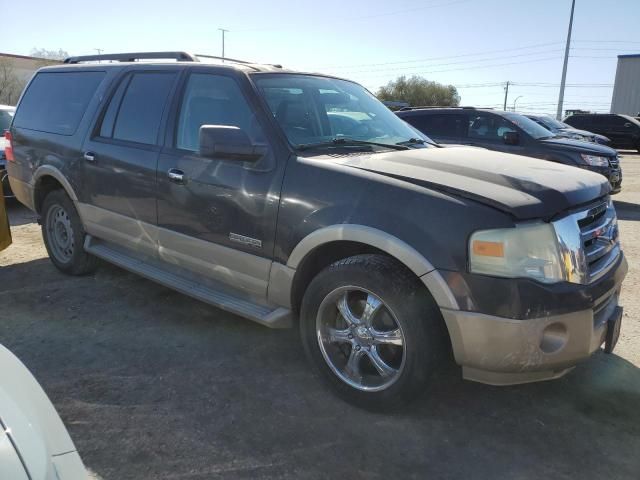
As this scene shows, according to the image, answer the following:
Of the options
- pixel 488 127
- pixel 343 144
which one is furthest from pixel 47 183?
pixel 488 127

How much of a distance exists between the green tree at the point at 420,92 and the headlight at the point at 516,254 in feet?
206

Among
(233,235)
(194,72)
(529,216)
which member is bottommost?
(233,235)

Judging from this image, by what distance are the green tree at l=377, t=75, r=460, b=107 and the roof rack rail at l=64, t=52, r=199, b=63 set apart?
6016 centimetres

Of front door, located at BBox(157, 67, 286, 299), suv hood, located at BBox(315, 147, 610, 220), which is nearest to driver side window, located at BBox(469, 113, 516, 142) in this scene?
suv hood, located at BBox(315, 147, 610, 220)

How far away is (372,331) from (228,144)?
4.51ft

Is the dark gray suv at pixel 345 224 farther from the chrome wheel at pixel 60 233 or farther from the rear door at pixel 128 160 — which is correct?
the chrome wheel at pixel 60 233

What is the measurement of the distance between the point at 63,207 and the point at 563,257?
14.3 feet

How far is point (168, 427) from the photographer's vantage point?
283 centimetres

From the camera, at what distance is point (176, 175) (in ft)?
12.2

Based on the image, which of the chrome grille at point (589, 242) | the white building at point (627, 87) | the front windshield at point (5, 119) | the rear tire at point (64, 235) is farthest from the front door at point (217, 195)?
the white building at point (627, 87)

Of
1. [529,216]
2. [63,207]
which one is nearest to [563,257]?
[529,216]

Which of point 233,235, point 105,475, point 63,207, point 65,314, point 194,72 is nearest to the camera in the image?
point 105,475

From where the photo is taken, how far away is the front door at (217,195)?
3289 millimetres

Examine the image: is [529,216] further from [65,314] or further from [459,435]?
[65,314]
